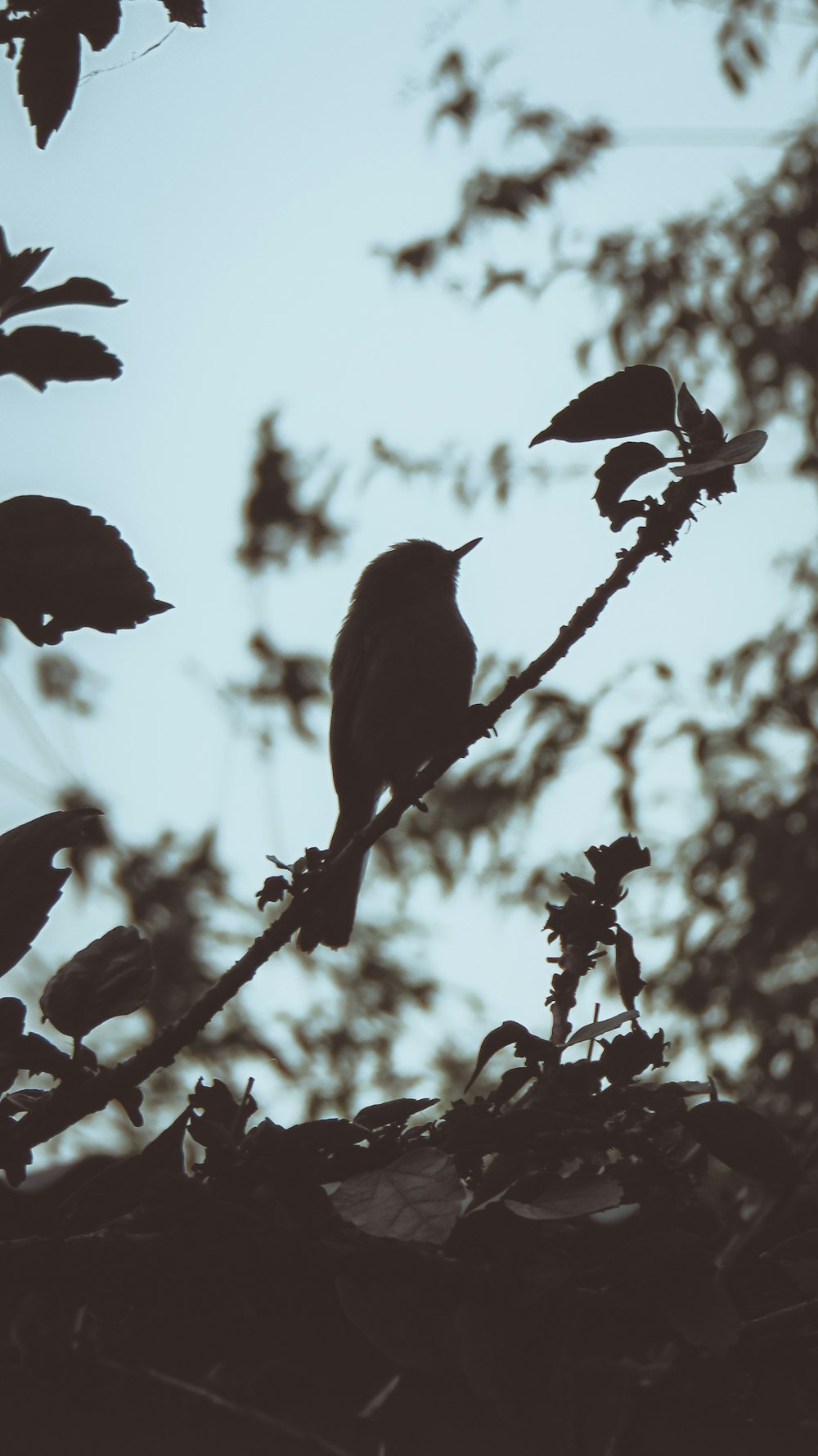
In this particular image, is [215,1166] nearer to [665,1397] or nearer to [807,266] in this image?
[665,1397]

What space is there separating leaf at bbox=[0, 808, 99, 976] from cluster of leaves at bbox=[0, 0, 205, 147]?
63 cm

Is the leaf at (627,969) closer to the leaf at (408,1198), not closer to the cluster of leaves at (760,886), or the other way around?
the leaf at (408,1198)

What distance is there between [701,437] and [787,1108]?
5.39 metres

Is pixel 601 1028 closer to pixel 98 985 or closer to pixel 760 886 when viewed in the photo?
pixel 98 985

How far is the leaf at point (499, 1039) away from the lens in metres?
1.17

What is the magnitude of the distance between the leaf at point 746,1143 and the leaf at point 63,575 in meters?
0.65

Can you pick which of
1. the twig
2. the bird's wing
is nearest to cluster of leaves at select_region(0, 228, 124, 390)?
the twig

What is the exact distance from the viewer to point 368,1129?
118 cm

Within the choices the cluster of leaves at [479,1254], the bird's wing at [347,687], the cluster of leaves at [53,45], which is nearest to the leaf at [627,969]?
the cluster of leaves at [479,1254]

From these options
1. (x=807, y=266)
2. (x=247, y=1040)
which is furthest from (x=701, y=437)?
(x=247, y=1040)

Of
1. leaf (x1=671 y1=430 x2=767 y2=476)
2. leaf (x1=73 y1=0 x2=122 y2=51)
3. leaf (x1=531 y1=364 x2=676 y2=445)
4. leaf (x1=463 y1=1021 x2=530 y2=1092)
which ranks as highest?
leaf (x1=73 y1=0 x2=122 y2=51)

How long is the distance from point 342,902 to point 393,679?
A: 0.67 m

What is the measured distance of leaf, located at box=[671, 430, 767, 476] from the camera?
1.19m

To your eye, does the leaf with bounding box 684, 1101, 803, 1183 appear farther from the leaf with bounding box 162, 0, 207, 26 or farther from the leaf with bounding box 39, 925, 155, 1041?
the leaf with bounding box 162, 0, 207, 26
